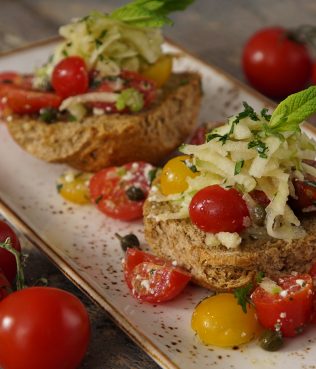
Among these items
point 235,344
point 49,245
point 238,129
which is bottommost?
point 235,344

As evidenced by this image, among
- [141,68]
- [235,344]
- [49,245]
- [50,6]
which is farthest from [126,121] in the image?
[50,6]

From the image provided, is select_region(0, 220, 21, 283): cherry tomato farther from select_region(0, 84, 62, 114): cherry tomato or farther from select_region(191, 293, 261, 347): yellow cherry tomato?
select_region(0, 84, 62, 114): cherry tomato

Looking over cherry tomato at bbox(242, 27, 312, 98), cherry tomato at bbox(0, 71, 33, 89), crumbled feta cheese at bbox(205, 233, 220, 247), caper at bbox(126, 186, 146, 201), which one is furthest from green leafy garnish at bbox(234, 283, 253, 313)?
cherry tomato at bbox(242, 27, 312, 98)

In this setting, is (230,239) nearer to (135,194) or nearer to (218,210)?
(218,210)

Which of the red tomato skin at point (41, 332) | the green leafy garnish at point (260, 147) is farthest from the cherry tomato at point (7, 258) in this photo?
the green leafy garnish at point (260, 147)

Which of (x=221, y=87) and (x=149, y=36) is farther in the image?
(x=221, y=87)

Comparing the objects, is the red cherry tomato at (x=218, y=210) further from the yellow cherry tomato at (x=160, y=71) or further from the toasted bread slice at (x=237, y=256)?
the yellow cherry tomato at (x=160, y=71)

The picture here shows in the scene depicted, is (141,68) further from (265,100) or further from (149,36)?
(265,100)
